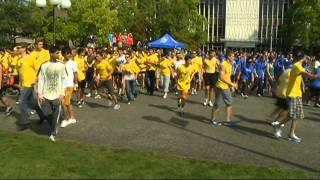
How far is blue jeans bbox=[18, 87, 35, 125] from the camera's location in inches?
491

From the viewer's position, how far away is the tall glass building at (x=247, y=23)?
80.6 meters

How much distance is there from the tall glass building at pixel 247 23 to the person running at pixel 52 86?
69245 millimetres

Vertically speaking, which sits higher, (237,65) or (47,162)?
(237,65)

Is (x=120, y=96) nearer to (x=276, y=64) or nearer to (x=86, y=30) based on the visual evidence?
(x=276, y=64)

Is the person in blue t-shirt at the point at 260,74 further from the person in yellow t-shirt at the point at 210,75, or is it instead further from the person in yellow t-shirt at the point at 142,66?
the person in yellow t-shirt at the point at 142,66

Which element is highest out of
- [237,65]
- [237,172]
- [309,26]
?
[309,26]

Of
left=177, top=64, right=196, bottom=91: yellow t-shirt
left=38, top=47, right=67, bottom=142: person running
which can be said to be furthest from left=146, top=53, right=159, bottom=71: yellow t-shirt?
left=38, top=47, right=67, bottom=142: person running

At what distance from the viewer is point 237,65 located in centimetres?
2261

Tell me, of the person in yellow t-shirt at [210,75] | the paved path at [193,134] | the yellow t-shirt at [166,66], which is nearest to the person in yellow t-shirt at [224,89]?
the paved path at [193,134]

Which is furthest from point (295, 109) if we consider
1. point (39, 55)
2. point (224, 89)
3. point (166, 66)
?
point (166, 66)

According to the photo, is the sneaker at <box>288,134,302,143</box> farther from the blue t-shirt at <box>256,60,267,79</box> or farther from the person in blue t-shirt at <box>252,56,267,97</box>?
the blue t-shirt at <box>256,60,267,79</box>

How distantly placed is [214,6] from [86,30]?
41.1m

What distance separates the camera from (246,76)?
2203 cm

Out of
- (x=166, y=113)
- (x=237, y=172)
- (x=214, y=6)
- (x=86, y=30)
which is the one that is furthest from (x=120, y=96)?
(x=214, y=6)
